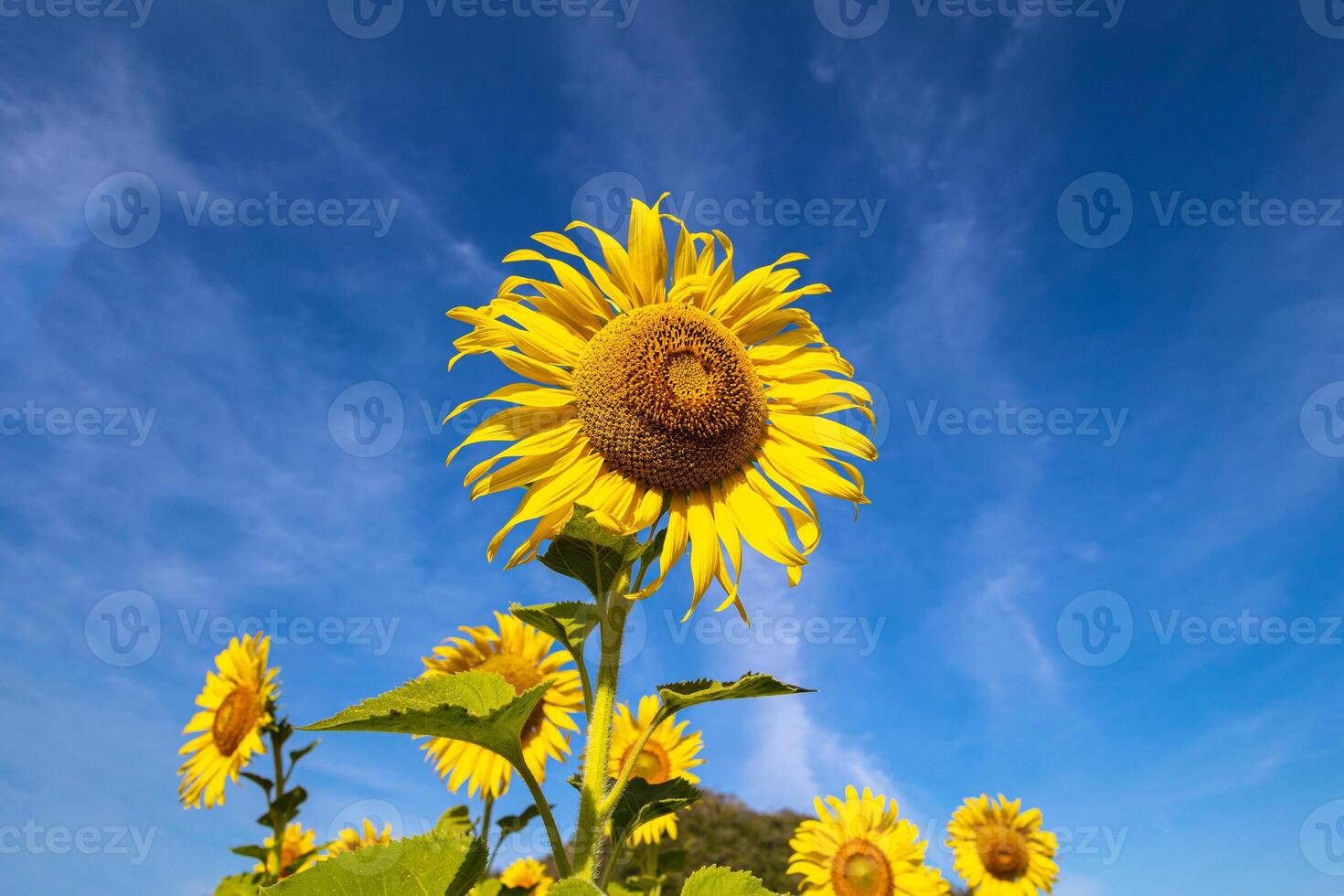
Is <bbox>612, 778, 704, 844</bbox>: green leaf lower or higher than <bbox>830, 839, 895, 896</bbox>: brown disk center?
lower

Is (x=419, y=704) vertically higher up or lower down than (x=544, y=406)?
lower down

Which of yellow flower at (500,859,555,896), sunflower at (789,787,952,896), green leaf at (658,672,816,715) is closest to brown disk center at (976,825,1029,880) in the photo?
sunflower at (789,787,952,896)

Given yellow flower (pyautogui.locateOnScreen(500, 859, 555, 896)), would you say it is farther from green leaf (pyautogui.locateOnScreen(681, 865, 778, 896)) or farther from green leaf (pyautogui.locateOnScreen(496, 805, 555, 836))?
green leaf (pyautogui.locateOnScreen(681, 865, 778, 896))

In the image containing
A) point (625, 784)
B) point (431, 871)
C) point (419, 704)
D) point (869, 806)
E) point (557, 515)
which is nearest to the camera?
point (419, 704)

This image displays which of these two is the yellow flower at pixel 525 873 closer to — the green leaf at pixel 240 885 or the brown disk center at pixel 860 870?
the green leaf at pixel 240 885

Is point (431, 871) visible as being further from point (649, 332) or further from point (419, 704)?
point (649, 332)

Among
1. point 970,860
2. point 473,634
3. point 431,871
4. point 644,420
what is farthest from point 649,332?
point 970,860

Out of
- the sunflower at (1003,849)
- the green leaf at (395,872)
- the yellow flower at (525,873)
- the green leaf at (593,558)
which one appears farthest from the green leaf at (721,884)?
the sunflower at (1003,849)
